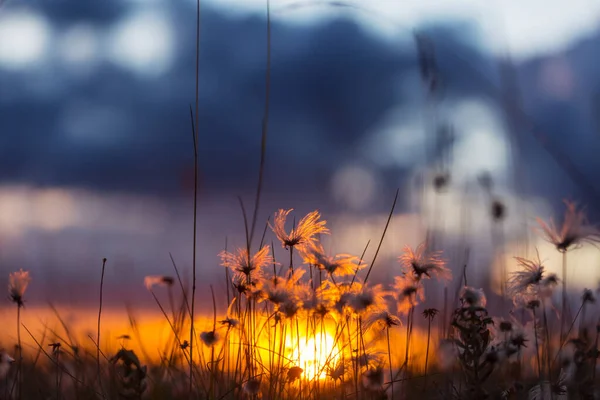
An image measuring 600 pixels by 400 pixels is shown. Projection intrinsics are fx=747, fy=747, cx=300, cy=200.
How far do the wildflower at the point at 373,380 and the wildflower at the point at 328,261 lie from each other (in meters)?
0.37

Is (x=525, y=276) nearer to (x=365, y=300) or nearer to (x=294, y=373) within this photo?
(x=365, y=300)

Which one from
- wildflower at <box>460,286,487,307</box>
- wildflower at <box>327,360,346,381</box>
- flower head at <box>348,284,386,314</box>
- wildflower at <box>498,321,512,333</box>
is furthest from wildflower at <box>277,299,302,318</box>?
wildflower at <box>498,321,512,333</box>

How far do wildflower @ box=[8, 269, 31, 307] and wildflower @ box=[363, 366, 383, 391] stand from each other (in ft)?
4.28

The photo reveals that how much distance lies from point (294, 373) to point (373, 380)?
1.26ft

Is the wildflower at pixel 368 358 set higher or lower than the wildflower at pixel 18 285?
lower

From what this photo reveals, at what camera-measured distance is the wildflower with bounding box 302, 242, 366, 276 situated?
254 centimetres

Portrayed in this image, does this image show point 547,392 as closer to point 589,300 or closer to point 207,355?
point 589,300

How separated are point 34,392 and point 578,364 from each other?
2149 mm

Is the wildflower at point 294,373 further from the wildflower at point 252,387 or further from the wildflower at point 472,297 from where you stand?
the wildflower at point 472,297

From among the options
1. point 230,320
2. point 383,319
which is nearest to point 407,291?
point 383,319

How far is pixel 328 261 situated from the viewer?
253 centimetres

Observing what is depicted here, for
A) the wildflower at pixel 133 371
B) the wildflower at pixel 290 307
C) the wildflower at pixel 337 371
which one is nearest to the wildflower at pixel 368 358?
the wildflower at pixel 337 371

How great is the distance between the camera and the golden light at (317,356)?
262cm

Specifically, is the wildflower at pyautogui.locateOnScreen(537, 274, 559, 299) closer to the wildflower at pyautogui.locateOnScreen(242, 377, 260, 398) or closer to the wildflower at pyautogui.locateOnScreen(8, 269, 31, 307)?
the wildflower at pyautogui.locateOnScreen(242, 377, 260, 398)
